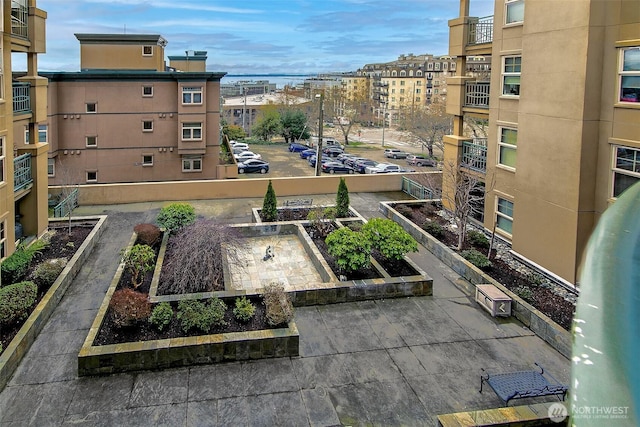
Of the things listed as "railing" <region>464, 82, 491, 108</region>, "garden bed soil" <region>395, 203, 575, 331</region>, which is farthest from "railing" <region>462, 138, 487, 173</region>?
A: "garden bed soil" <region>395, 203, 575, 331</region>

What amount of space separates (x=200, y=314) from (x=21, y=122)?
10875 mm

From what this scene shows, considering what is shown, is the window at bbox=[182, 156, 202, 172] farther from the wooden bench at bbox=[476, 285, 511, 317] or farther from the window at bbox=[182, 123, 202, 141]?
the wooden bench at bbox=[476, 285, 511, 317]

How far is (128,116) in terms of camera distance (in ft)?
104

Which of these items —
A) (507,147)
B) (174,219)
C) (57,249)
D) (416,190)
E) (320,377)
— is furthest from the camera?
(416,190)

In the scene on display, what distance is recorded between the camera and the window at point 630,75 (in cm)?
1184

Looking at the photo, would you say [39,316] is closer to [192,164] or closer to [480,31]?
[480,31]

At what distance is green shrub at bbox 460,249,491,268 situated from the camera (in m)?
14.5

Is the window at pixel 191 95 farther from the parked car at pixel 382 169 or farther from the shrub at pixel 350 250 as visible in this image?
the parked car at pixel 382 169

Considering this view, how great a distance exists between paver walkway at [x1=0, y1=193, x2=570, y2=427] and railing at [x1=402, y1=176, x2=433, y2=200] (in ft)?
40.5

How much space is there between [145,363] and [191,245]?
4064 mm

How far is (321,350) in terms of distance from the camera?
1036 centimetres

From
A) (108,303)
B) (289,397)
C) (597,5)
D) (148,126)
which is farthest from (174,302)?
(148,126)

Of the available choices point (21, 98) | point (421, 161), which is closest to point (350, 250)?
point (21, 98)

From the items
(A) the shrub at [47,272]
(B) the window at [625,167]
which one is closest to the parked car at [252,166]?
(A) the shrub at [47,272]
